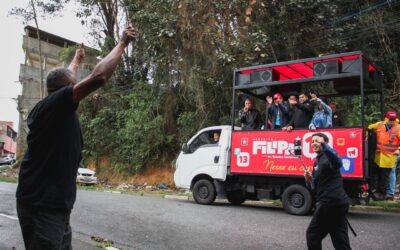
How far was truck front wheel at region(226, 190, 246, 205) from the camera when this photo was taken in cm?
1076

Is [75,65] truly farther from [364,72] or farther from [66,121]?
[364,72]

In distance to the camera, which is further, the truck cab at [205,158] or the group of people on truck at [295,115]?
the truck cab at [205,158]

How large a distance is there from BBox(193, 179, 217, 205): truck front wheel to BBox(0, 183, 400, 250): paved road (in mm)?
730

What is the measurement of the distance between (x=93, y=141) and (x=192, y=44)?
1058 cm

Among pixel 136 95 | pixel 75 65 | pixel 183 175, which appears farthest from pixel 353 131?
pixel 136 95

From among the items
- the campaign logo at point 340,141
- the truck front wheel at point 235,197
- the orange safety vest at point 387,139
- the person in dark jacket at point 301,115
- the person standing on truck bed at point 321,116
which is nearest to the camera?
the campaign logo at point 340,141

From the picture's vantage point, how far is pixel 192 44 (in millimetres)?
15734

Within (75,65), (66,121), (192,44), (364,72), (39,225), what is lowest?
(39,225)

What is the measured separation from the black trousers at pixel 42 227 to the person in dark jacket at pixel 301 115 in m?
7.19

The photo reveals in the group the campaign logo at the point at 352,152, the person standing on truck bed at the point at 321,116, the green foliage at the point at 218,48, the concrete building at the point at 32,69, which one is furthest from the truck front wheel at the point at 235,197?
the concrete building at the point at 32,69

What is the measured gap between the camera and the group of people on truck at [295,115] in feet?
29.9

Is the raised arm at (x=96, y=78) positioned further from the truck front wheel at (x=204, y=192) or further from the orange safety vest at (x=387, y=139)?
the truck front wheel at (x=204, y=192)

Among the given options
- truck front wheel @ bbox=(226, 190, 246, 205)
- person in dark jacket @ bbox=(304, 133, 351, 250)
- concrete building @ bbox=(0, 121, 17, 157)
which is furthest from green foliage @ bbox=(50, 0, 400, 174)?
concrete building @ bbox=(0, 121, 17, 157)

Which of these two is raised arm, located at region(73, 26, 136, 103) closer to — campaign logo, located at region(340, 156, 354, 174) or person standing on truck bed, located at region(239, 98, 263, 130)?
campaign logo, located at region(340, 156, 354, 174)
